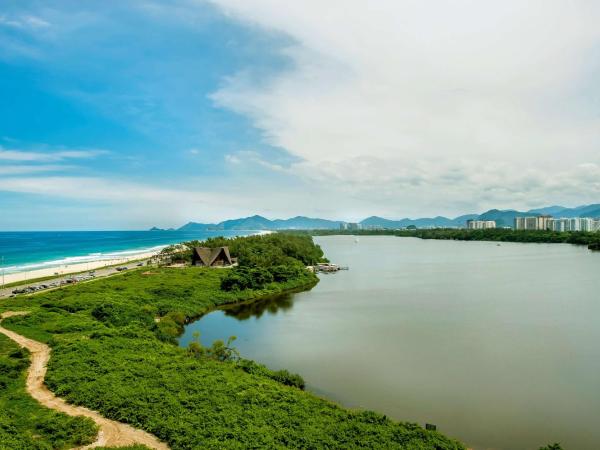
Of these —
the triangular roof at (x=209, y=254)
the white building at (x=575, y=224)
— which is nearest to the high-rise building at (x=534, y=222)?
the white building at (x=575, y=224)

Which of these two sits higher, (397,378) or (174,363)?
(174,363)

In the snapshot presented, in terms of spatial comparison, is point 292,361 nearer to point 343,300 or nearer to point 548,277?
point 343,300

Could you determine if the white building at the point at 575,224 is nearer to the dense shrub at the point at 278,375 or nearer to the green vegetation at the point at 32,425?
the dense shrub at the point at 278,375

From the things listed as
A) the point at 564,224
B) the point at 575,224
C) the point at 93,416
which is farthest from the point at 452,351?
the point at 575,224

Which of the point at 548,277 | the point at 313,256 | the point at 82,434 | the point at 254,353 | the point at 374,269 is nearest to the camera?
the point at 82,434

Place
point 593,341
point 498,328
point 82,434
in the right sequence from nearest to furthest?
point 82,434 < point 593,341 < point 498,328

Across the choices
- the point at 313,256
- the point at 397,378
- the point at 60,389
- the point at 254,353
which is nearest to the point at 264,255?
the point at 313,256
